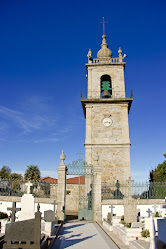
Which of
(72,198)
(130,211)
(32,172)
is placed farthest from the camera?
(32,172)

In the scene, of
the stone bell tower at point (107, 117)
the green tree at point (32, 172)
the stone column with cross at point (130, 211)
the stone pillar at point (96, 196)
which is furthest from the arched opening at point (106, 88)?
the green tree at point (32, 172)

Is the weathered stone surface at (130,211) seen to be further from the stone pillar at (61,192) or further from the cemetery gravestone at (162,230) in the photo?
the cemetery gravestone at (162,230)

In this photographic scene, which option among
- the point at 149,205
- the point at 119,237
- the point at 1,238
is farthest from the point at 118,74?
the point at 1,238

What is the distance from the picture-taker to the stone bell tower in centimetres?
2044

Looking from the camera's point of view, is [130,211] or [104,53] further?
[104,53]

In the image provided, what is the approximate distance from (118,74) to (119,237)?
1856 cm

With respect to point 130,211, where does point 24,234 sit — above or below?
above

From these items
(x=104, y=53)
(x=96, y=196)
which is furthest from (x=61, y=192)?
(x=104, y=53)

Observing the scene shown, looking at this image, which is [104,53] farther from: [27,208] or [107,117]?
[27,208]

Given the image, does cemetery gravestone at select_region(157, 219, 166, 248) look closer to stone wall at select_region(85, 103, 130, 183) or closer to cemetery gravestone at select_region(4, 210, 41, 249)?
cemetery gravestone at select_region(4, 210, 41, 249)

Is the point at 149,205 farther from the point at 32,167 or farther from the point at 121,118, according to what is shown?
the point at 32,167

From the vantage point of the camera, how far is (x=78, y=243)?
8.26 meters

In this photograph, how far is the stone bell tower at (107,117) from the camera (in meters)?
20.4

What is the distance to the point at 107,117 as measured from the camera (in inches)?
878
